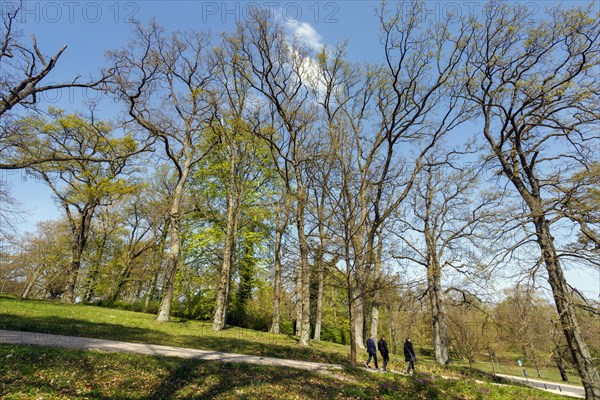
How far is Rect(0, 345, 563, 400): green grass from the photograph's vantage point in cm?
577

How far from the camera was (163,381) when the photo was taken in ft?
22.5

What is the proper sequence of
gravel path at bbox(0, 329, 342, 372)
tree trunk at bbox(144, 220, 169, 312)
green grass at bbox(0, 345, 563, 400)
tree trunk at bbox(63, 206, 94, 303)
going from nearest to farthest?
1. green grass at bbox(0, 345, 563, 400)
2. gravel path at bbox(0, 329, 342, 372)
3. tree trunk at bbox(63, 206, 94, 303)
4. tree trunk at bbox(144, 220, 169, 312)

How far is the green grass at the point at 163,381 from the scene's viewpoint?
577 centimetres

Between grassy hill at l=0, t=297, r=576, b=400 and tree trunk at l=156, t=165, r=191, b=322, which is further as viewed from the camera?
tree trunk at l=156, t=165, r=191, b=322

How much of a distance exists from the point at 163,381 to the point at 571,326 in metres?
10.0

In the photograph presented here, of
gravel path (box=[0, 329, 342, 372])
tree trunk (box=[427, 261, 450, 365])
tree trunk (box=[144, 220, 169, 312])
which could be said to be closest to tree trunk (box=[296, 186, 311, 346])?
gravel path (box=[0, 329, 342, 372])

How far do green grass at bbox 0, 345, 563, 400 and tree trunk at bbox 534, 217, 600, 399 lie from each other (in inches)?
89.5

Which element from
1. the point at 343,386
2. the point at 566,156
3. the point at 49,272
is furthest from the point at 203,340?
the point at 49,272

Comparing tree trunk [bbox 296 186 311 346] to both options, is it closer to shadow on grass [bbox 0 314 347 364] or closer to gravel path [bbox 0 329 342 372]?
shadow on grass [bbox 0 314 347 364]

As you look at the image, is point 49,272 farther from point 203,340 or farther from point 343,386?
point 343,386

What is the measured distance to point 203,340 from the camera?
12.6 m

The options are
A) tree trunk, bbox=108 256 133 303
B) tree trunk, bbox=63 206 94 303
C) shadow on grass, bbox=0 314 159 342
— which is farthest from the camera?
tree trunk, bbox=108 256 133 303

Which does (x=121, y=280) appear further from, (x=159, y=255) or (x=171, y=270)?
(x=171, y=270)

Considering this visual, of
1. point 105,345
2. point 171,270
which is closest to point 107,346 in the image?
point 105,345
